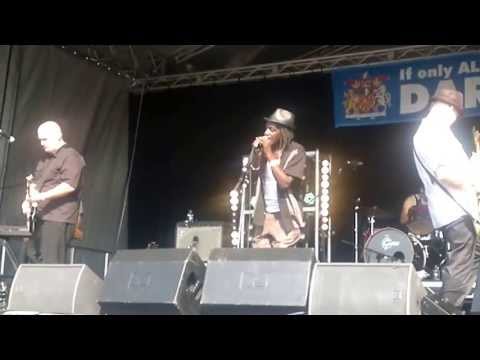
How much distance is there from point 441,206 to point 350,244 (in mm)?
3667

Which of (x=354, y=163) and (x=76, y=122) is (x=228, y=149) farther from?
(x=76, y=122)

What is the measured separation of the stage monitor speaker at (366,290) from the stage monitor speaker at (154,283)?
2.40 ft

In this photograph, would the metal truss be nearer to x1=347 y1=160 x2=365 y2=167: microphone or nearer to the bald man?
x1=347 y1=160 x2=365 y2=167: microphone

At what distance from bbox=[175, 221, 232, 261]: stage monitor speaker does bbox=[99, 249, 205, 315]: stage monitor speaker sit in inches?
137

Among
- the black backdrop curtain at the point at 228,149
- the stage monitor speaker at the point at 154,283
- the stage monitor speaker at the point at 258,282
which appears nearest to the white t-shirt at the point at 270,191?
the stage monitor speaker at the point at 154,283

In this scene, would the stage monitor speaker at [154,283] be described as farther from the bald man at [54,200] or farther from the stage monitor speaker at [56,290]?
the bald man at [54,200]

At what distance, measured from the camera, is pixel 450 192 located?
421 centimetres

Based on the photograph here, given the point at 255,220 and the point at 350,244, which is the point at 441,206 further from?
the point at 350,244

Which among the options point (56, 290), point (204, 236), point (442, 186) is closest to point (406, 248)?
point (204, 236)

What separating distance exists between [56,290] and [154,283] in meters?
0.58

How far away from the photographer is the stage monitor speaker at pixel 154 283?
3919 mm
